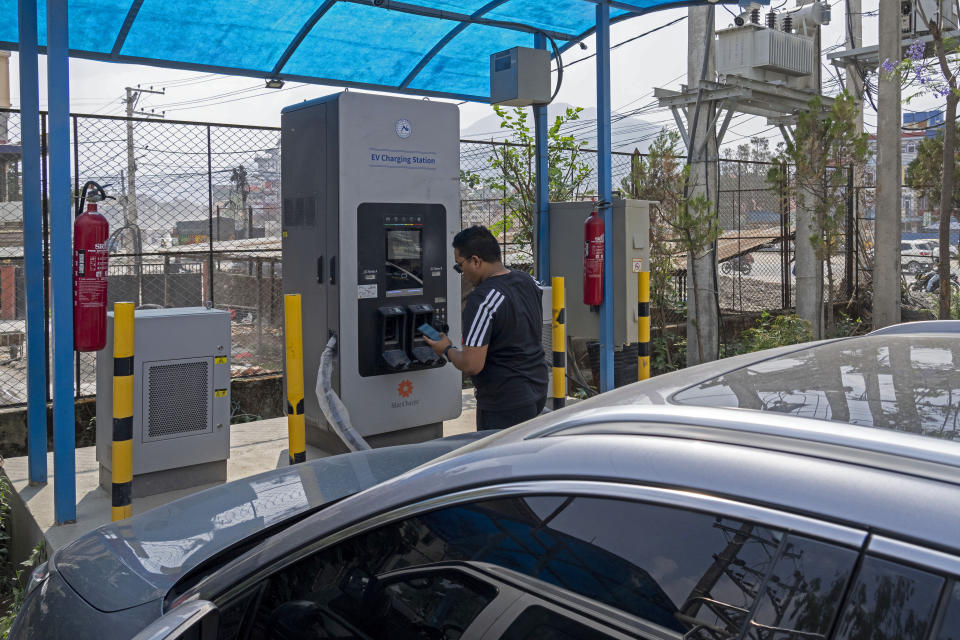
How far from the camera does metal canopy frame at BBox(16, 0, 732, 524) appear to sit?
4.61m

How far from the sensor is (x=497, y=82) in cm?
715

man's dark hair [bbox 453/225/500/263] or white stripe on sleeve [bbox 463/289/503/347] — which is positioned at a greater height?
man's dark hair [bbox 453/225/500/263]

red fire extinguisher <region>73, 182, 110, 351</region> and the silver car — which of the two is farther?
red fire extinguisher <region>73, 182, 110, 351</region>

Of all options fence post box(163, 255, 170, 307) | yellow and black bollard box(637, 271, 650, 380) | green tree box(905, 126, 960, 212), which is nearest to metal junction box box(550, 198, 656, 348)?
yellow and black bollard box(637, 271, 650, 380)

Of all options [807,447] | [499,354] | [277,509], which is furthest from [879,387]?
[499,354]

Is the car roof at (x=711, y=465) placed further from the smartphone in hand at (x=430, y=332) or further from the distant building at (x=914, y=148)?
the distant building at (x=914, y=148)

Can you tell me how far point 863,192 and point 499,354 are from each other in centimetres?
1264

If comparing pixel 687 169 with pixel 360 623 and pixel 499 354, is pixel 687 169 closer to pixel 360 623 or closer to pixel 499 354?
pixel 499 354

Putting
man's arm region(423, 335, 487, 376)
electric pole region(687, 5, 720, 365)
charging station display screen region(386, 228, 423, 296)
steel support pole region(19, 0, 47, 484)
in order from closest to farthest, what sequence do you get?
man's arm region(423, 335, 487, 376)
steel support pole region(19, 0, 47, 484)
charging station display screen region(386, 228, 423, 296)
electric pole region(687, 5, 720, 365)

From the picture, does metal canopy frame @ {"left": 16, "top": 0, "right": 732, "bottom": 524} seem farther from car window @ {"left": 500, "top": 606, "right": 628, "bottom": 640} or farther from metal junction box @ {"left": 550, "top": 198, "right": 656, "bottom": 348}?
car window @ {"left": 500, "top": 606, "right": 628, "bottom": 640}

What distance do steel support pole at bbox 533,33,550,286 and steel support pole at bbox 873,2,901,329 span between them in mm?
4241

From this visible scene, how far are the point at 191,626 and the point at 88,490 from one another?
403cm

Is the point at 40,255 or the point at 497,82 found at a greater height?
the point at 497,82

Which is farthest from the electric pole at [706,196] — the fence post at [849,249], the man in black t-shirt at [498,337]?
the man in black t-shirt at [498,337]
